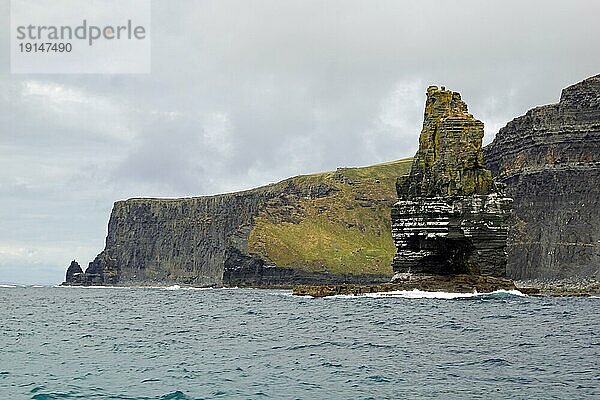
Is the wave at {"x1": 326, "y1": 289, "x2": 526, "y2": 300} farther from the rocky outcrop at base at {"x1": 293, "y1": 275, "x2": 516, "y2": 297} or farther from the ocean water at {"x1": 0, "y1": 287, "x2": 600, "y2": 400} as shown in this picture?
the ocean water at {"x1": 0, "y1": 287, "x2": 600, "y2": 400}

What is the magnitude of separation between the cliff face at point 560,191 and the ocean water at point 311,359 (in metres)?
115

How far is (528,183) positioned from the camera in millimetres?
181250

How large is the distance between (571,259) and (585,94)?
32.5m

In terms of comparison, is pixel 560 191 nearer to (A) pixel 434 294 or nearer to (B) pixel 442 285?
(B) pixel 442 285

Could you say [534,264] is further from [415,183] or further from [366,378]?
[366,378]

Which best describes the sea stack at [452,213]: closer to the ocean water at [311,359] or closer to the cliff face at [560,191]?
the ocean water at [311,359]

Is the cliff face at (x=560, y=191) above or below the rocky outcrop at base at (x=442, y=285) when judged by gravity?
above

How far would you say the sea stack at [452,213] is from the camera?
108 meters

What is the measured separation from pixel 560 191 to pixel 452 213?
74.2m

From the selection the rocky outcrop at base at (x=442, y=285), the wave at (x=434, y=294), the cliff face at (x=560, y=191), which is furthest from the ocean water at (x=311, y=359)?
the cliff face at (x=560, y=191)

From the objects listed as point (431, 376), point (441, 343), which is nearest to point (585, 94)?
point (441, 343)

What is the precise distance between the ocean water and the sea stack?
48.6 meters

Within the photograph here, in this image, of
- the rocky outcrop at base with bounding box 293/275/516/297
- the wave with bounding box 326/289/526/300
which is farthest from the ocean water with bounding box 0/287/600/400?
the rocky outcrop at base with bounding box 293/275/516/297

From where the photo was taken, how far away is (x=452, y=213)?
359 feet
